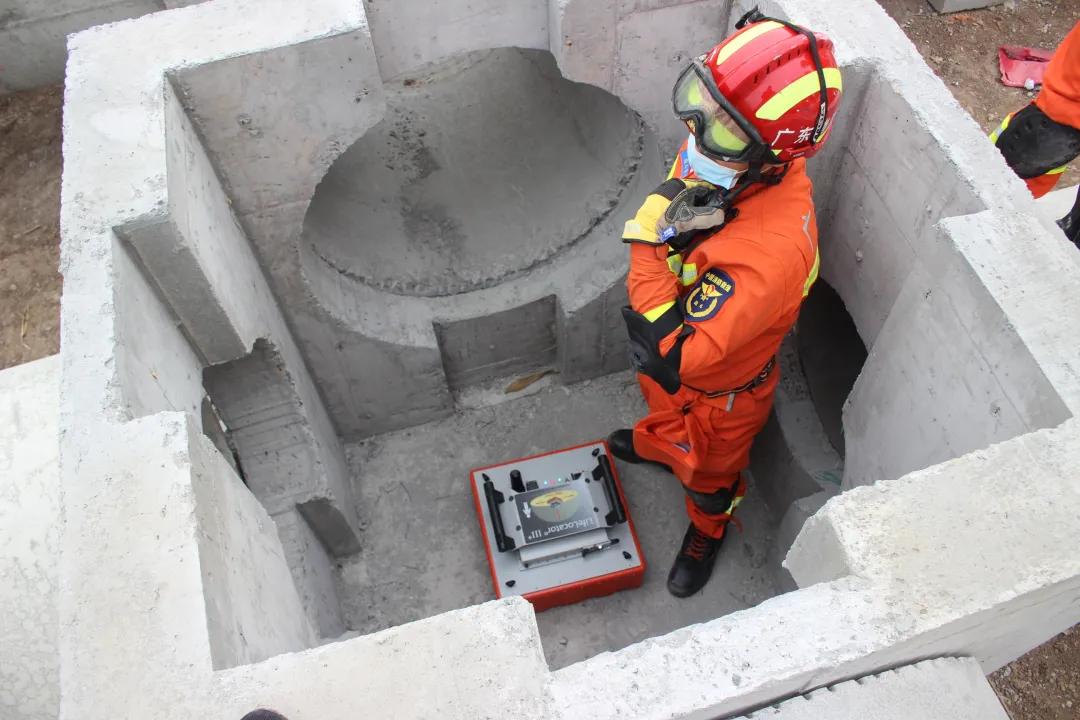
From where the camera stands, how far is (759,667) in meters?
2.01

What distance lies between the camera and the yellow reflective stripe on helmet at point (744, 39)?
9.43 feet

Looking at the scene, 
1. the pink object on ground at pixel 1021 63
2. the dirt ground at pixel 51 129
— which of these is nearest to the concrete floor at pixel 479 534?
the dirt ground at pixel 51 129

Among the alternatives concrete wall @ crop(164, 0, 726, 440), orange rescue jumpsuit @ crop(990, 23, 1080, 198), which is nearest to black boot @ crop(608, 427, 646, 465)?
concrete wall @ crop(164, 0, 726, 440)

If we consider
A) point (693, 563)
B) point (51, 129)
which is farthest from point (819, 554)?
point (51, 129)

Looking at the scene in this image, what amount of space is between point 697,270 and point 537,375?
7.33 ft

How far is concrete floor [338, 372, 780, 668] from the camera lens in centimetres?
452

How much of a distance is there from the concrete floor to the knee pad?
7.45ft

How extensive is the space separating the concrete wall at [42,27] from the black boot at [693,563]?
5613mm

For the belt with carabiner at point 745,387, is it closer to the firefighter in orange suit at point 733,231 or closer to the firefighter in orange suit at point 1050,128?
the firefighter in orange suit at point 733,231

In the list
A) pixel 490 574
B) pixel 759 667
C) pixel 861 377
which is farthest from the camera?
pixel 490 574

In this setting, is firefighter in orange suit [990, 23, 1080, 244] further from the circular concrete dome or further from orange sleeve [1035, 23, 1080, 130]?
the circular concrete dome

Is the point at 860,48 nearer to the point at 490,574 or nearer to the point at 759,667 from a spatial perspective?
the point at 759,667

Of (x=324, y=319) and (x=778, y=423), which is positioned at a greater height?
(x=324, y=319)

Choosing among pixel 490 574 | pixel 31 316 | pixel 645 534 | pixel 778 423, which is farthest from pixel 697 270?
pixel 31 316
